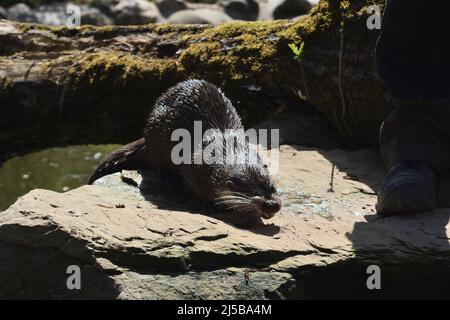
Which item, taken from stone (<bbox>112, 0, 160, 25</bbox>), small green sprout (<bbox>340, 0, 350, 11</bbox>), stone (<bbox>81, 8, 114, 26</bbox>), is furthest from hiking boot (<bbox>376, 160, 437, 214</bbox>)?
stone (<bbox>81, 8, 114, 26</bbox>)

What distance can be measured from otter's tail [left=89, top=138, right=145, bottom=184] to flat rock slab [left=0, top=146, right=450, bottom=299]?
2.32ft

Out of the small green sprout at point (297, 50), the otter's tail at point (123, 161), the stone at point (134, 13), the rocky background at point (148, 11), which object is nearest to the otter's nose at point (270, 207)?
the otter's tail at point (123, 161)

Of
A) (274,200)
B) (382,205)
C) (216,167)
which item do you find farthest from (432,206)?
(216,167)

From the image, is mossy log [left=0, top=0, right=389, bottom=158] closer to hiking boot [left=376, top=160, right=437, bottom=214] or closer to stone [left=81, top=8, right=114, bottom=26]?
hiking boot [left=376, top=160, right=437, bottom=214]

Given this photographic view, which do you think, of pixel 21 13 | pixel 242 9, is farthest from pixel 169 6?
pixel 21 13

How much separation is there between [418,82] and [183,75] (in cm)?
161

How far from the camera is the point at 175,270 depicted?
2.84 m

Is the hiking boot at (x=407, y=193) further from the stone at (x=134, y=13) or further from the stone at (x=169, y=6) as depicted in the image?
the stone at (x=169, y=6)

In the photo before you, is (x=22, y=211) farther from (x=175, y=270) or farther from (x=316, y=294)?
(x=316, y=294)

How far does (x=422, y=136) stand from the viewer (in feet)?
12.3

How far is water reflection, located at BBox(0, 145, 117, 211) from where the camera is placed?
6.45 m

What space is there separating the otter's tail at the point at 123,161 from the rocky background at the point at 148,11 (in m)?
6.10

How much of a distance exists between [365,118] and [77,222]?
2.28 metres

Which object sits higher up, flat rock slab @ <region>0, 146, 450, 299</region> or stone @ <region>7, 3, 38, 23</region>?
stone @ <region>7, 3, 38, 23</region>
